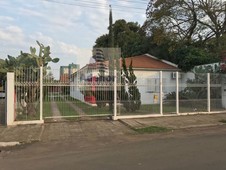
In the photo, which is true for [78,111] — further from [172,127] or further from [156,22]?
[156,22]

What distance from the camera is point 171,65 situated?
3350cm

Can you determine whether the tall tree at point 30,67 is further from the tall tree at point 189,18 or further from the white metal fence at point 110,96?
the tall tree at point 189,18

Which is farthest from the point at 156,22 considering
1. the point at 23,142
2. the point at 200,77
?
the point at 23,142

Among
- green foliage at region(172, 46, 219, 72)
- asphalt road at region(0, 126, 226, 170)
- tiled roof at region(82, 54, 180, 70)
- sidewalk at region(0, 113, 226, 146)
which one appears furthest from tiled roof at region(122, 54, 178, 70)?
asphalt road at region(0, 126, 226, 170)

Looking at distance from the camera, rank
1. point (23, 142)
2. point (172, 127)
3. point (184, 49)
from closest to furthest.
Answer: point (23, 142), point (172, 127), point (184, 49)

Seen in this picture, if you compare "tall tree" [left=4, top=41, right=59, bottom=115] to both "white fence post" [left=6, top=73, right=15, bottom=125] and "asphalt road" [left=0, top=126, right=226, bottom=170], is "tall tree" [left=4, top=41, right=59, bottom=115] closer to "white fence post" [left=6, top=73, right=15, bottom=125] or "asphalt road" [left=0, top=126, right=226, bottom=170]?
"white fence post" [left=6, top=73, right=15, bottom=125]

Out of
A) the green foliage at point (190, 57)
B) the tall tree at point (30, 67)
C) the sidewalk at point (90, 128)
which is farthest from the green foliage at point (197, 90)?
the green foliage at point (190, 57)

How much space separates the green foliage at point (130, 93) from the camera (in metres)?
18.0

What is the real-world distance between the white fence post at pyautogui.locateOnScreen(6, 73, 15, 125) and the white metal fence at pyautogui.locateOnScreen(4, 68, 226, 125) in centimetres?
16

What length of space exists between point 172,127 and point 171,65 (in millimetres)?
19276

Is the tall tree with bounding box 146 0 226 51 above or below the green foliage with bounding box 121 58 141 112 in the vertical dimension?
above

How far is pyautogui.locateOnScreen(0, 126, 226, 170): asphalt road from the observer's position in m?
A: 7.50

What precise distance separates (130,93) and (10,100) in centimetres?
610

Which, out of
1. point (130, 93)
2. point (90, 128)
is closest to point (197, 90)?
point (130, 93)
